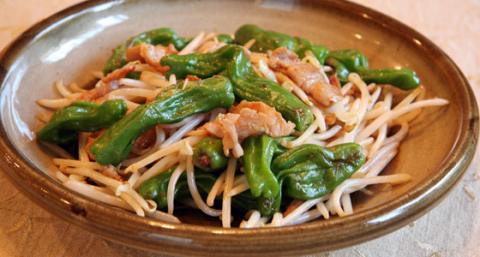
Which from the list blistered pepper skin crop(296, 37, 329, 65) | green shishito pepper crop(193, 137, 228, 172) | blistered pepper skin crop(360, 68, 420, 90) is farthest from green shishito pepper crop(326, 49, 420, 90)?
green shishito pepper crop(193, 137, 228, 172)

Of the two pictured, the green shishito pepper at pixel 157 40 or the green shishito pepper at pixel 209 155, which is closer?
the green shishito pepper at pixel 209 155

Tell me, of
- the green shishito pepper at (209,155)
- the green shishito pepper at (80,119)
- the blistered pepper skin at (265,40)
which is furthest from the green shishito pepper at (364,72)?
the green shishito pepper at (80,119)

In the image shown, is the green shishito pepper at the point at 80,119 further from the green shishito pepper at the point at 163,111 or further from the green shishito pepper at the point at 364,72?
the green shishito pepper at the point at 364,72

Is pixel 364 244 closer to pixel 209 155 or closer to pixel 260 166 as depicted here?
pixel 260 166

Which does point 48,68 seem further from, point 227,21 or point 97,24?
point 227,21

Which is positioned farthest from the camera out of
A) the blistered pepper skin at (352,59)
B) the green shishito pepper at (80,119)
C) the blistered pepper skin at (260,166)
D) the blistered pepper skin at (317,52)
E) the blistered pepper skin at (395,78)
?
the blistered pepper skin at (352,59)

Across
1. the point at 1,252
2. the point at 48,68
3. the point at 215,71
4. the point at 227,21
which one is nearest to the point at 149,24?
the point at 227,21

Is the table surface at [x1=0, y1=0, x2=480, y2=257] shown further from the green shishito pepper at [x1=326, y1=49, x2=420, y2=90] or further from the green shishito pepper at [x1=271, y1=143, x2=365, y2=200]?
the green shishito pepper at [x1=326, y1=49, x2=420, y2=90]
